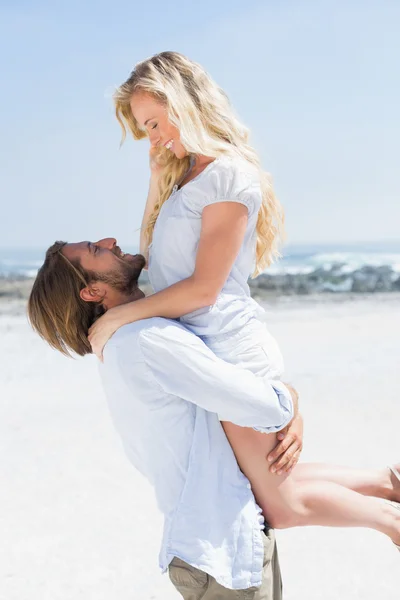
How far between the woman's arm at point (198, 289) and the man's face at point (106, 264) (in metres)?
0.13

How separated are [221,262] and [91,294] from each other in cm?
43

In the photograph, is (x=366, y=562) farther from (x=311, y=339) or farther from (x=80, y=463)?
(x=311, y=339)

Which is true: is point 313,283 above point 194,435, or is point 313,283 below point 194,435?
below

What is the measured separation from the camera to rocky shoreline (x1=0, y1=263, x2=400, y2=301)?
14869mm

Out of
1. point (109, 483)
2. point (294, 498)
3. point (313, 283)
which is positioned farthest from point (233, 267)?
point (313, 283)

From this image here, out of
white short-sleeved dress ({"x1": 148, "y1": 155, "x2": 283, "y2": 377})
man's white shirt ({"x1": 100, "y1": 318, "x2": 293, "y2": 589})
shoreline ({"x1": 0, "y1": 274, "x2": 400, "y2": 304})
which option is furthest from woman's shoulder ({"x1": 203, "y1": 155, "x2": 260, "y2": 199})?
shoreline ({"x1": 0, "y1": 274, "x2": 400, "y2": 304})

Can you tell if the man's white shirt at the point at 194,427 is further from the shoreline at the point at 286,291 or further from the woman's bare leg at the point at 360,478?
the shoreline at the point at 286,291

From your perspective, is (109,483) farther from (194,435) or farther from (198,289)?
(198,289)

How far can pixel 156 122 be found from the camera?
2.50 m

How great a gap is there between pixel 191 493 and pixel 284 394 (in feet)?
1.31

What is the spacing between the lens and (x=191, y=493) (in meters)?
2.22

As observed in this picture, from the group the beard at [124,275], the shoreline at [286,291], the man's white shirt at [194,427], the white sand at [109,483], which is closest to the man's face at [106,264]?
the beard at [124,275]

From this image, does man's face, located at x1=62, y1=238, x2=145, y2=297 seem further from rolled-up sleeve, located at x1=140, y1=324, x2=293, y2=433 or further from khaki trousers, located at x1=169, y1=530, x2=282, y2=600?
khaki trousers, located at x1=169, y1=530, x2=282, y2=600

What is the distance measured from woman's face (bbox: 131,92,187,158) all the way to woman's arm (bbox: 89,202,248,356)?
333mm
